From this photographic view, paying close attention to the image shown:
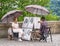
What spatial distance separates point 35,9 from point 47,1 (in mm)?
12845

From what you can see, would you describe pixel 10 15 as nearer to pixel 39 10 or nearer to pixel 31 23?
pixel 31 23

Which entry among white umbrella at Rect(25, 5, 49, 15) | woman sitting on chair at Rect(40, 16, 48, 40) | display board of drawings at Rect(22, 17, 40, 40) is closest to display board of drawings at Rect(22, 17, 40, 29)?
display board of drawings at Rect(22, 17, 40, 40)

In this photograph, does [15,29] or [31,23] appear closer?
[15,29]

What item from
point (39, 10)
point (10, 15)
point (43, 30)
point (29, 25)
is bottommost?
point (43, 30)

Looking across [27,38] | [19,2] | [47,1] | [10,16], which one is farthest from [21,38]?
[47,1]

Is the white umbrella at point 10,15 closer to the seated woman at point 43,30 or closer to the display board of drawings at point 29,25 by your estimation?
the display board of drawings at point 29,25

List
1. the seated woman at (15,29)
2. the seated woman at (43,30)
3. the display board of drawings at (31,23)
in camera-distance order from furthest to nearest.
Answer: the display board of drawings at (31,23), the seated woman at (15,29), the seated woman at (43,30)

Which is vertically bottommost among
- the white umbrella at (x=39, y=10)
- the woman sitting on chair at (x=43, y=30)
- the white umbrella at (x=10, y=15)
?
the woman sitting on chair at (x=43, y=30)

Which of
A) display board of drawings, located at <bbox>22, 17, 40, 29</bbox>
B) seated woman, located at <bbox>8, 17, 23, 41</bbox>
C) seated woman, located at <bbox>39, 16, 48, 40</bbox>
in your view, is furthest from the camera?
display board of drawings, located at <bbox>22, 17, 40, 29</bbox>

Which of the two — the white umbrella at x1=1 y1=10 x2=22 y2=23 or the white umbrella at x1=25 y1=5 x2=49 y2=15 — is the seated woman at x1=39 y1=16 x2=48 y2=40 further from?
the white umbrella at x1=1 y1=10 x2=22 y2=23

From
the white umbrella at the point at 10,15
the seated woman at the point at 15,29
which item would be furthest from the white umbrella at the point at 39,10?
the seated woman at the point at 15,29

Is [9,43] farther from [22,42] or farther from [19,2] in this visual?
[19,2]

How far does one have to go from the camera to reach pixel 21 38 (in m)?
15.0

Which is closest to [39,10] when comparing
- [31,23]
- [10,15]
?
[31,23]
